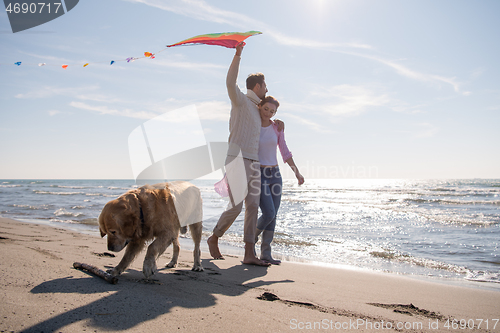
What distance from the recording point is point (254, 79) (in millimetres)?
4426

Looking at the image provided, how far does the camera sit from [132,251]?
298 centimetres

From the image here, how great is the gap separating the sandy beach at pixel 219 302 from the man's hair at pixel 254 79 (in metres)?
2.60

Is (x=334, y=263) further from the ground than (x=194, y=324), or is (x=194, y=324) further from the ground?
(x=194, y=324)

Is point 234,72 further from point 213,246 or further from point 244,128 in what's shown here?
point 213,246

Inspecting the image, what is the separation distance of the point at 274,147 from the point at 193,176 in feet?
4.34

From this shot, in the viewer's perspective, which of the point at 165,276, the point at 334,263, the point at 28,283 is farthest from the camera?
the point at 334,263

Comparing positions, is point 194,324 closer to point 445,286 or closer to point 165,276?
point 165,276

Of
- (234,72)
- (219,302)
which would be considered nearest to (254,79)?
(234,72)

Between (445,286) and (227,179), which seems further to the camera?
(227,179)

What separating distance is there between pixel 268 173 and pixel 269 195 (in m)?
0.33

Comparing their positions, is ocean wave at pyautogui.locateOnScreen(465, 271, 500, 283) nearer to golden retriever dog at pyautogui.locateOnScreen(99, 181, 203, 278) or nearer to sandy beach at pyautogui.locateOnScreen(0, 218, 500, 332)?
sandy beach at pyautogui.locateOnScreen(0, 218, 500, 332)

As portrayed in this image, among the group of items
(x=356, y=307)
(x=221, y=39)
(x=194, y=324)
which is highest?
(x=221, y=39)

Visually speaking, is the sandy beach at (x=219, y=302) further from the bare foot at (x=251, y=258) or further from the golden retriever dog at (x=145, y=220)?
the bare foot at (x=251, y=258)

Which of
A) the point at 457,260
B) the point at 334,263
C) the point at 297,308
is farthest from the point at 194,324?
the point at 457,260
